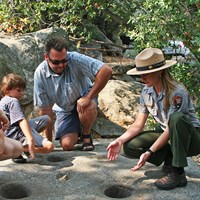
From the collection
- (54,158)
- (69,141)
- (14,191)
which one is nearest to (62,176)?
(14,191)

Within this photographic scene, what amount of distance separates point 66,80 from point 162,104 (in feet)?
4.34

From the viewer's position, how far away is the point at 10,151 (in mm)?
3076

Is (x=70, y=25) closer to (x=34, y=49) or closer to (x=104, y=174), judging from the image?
(x=34, y=49)

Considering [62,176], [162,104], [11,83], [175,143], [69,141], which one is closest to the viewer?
[175,143]

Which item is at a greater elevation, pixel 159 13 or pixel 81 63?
pixel 159 13

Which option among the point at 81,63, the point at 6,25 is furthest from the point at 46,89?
the point at 6,25

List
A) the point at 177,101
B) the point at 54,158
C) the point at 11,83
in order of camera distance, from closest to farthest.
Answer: the point at 177,101
the point at 11,83
the point at 54,158

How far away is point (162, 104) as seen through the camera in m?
3.25

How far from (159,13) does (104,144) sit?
1.68 meters

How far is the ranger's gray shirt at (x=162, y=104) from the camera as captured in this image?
3090 millimetres

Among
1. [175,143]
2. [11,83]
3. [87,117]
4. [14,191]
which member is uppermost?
[11,83]

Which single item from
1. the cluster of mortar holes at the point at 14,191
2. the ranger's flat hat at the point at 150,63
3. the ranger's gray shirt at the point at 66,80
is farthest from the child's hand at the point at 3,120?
the ranger's gray shirt at the point at 66,80

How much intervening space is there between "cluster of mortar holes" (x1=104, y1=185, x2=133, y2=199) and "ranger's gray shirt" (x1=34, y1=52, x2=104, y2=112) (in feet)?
4.54

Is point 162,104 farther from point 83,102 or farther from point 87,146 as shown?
point 87,146
